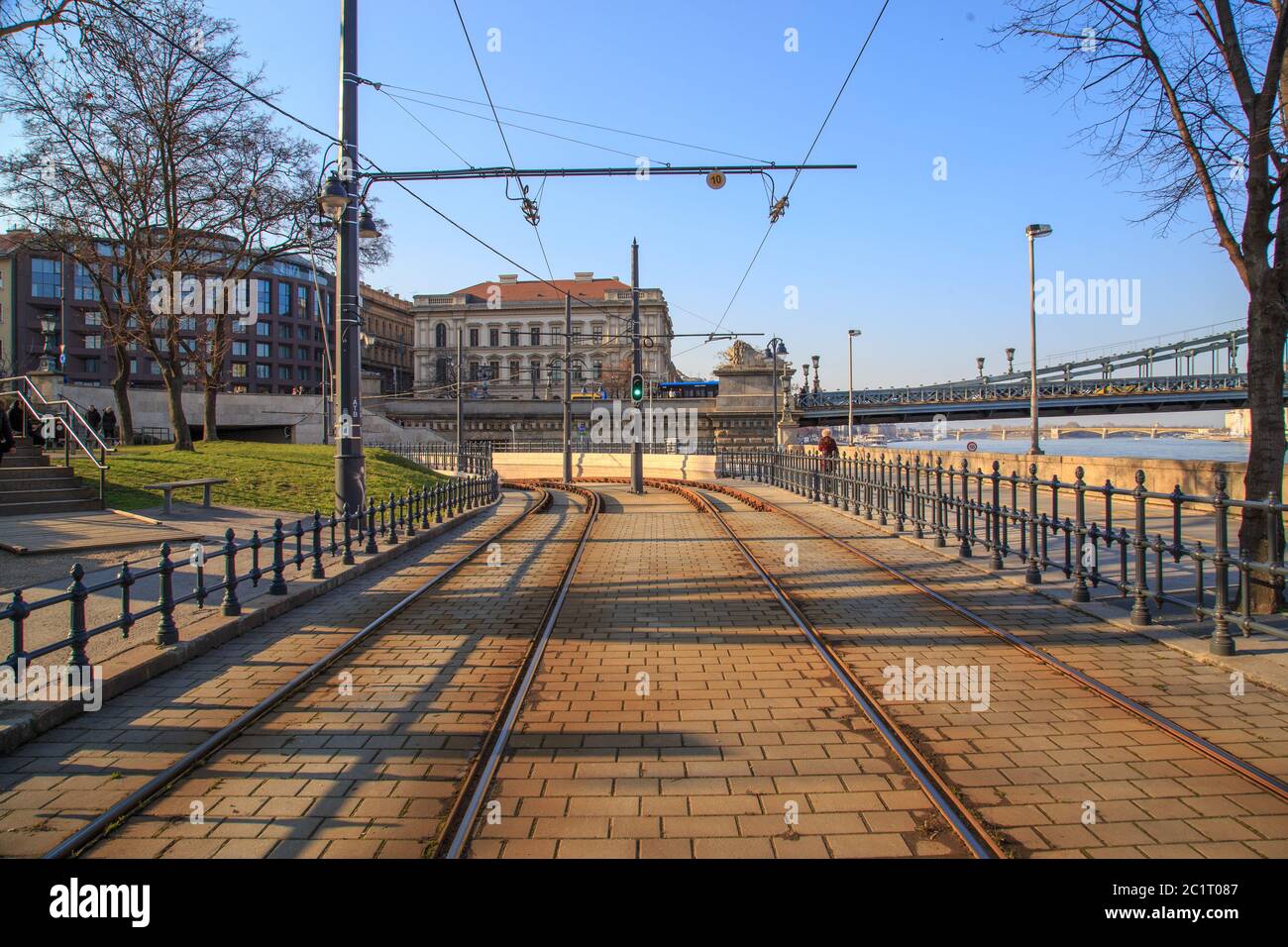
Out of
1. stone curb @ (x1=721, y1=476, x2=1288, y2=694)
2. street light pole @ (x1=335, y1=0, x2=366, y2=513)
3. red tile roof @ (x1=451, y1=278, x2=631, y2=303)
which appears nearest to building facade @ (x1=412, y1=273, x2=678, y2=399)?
red tile roof @ (x1=451, y1=278, x2=631, y2=303)

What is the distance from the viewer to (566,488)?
30281 millimetres

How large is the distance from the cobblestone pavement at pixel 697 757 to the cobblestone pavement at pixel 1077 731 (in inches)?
16.9

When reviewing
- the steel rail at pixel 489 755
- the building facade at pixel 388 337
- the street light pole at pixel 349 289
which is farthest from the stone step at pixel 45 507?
the building facade at pixel 388 337

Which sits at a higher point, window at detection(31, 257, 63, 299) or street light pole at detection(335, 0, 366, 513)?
window at detection(31, 257, 63, 299)

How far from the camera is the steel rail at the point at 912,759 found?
345 centimetres

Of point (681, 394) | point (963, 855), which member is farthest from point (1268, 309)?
point (681, 394)

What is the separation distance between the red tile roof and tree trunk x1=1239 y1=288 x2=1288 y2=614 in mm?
100780

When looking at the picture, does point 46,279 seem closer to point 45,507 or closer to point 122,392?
point 122,392

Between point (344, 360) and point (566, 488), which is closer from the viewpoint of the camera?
point (344, 360)

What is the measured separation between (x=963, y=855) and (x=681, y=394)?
217 feet

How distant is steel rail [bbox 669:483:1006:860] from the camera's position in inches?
136

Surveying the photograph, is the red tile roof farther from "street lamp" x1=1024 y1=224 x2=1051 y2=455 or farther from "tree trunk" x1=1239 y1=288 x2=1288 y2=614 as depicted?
"tree trunk" x1=1239 y1=288 x2=1288 y2=614
